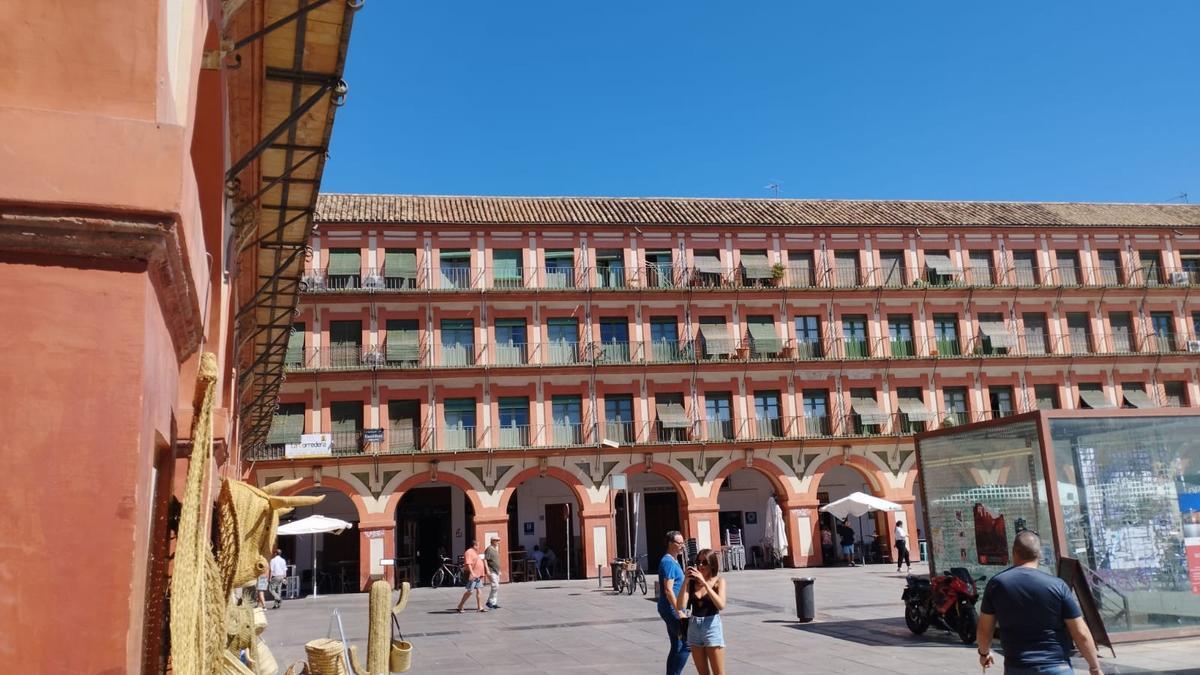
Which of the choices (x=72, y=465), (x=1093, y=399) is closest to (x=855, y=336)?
(x=1093, y=399)

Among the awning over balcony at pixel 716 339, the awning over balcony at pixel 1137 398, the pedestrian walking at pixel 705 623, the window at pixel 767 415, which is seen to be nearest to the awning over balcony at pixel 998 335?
the awning over balcony at pixel 1137 398

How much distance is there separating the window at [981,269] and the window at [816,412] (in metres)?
8.24

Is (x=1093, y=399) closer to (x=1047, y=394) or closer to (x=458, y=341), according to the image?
(x=1047, y=394)

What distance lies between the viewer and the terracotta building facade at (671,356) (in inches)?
1257

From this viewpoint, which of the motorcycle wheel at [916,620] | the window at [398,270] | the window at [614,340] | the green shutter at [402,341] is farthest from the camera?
the window at [614,340]

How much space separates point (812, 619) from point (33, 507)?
15.1 m

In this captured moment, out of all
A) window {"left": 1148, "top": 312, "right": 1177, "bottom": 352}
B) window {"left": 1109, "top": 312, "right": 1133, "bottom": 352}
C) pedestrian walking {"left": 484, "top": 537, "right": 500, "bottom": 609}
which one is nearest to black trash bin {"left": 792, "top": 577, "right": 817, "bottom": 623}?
pedestrian walking {"left": 484, "top": 537, "right": 500, "bottom": 609}

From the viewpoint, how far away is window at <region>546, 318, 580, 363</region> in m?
33.3

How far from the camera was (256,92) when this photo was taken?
6.53m

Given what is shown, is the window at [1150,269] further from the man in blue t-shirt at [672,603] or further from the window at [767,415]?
the man in blue t-shirt at [672,603]

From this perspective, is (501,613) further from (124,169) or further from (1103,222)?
(1103,222)

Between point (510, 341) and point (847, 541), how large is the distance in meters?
14.4

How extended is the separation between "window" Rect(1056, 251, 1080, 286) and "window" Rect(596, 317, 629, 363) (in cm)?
1825

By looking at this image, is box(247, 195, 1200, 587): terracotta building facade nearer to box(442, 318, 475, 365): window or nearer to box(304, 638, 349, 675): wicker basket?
box(442, 318, 475, 365): window
